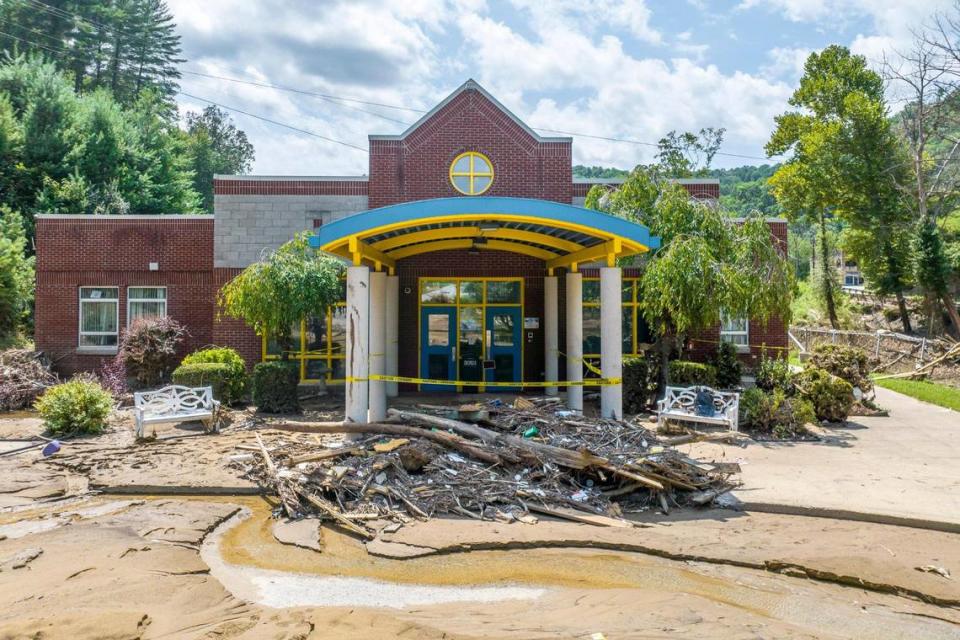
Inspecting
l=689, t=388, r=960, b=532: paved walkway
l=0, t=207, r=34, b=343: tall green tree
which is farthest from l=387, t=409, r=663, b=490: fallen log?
l=0, t=207, r=34, b=343: tall green tree

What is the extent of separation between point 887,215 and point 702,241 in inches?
950

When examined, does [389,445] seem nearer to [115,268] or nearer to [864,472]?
[864,472]

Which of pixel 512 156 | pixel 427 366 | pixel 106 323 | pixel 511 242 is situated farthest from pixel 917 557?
pixel 106 323

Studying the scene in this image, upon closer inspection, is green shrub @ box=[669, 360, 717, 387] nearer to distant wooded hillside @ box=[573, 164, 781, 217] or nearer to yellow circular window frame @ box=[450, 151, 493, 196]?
yellow circular window frame @ box=[450, 151, 493, 196]

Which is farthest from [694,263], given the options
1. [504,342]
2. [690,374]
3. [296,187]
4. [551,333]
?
[296,187]

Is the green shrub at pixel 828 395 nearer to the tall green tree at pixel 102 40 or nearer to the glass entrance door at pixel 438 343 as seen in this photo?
the glass entrance door at pixel 438 343

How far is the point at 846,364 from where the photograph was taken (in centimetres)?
1412

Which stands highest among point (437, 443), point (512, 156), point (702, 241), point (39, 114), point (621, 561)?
point (39, 114)

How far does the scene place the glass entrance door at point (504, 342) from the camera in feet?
53.9

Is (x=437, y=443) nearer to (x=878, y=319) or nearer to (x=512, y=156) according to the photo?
(x=512, y=156)

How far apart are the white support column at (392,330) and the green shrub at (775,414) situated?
8.31 metres

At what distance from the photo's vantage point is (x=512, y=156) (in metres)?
16.5

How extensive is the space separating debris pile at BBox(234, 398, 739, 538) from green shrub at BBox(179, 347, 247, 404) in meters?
5.28

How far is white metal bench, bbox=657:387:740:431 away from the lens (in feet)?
38.0
